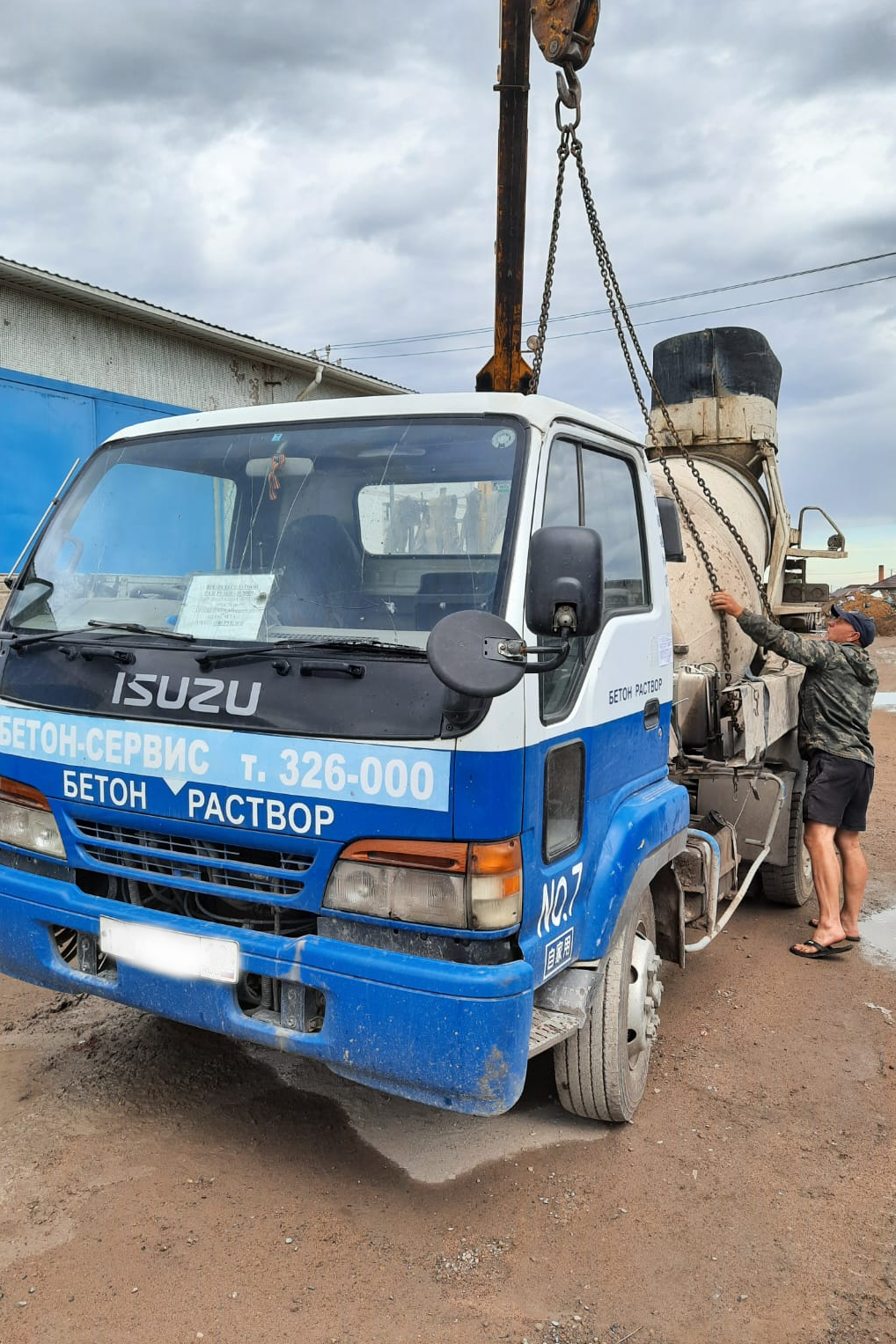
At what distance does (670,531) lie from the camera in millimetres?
3973

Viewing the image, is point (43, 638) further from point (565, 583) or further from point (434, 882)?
point (565, 583)

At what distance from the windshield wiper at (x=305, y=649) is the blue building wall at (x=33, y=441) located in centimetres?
699

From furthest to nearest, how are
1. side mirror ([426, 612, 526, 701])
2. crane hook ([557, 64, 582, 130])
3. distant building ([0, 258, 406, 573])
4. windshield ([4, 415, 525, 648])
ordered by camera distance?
distant building ([0, 258, 406, 573])
crane hook ([557, 64, 582, 130])
windshield ([4, 415, 525, 648])
side mirror ([426, 612, 526, 701])

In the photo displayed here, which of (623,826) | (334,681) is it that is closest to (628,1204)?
(623,826)

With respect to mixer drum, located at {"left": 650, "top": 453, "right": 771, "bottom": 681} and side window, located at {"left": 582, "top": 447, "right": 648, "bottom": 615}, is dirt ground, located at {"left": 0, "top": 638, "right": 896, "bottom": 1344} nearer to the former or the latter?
side window, located at {"left": 582, "top": 447, "right": 648, "bottom": 615}

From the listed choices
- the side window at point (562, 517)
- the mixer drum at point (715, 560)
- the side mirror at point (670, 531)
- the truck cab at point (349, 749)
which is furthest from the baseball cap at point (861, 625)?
the side window at point (562, 517)

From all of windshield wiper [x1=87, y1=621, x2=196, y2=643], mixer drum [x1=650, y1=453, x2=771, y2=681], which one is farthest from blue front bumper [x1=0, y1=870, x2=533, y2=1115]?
mixer drum [x1=650, y1=453, x2=771, y2=681]

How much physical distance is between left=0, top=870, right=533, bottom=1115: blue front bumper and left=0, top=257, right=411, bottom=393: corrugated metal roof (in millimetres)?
8216

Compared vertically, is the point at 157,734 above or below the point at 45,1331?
above

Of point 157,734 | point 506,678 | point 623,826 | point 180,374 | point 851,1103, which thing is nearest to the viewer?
point 506,678

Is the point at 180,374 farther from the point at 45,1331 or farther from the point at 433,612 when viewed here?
the point at 45,1331

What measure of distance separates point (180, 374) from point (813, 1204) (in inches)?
424

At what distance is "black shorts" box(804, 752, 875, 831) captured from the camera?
17.2 feet

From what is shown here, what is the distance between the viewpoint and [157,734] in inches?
105
